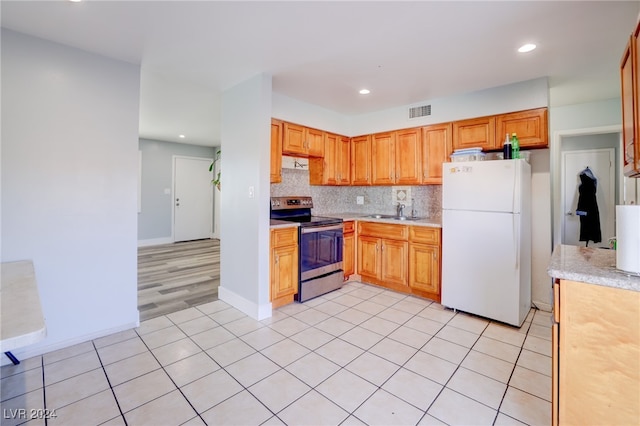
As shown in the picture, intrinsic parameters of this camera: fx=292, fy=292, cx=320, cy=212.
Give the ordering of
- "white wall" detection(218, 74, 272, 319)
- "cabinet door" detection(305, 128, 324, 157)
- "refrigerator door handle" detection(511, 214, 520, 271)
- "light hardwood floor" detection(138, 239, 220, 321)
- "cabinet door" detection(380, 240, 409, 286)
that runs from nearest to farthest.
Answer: "refrigerator door handle" detection(511, 214, 520, 271), "white wall" detection(218, 74, 272, 319), "light hardwood floor" detection(138, 239, 220, 321), "cabinet door" detection(380, 240, 409, 286), "cabinet door" detection(305, 128, 324, 157)

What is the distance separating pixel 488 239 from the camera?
2.82 metres

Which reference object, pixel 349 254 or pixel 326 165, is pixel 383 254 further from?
pixel 326 165

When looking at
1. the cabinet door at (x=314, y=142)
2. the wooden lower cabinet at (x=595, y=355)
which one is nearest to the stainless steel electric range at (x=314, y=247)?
the cabinet door at (x=314, y=142)

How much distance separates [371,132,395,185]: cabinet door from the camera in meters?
3.96

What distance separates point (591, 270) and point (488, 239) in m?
1.58

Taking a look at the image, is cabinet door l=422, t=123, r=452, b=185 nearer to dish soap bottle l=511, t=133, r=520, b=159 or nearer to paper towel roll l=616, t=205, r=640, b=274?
dish soap bottle l=511, t=133, r=520, b=159

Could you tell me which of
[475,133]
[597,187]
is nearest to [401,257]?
[475,133]

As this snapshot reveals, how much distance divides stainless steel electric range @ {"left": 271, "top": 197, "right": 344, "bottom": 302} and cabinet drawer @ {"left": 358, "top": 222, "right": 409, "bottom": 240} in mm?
395

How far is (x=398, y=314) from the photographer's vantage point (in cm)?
300

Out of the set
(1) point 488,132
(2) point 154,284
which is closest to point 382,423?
(1) point 488,132

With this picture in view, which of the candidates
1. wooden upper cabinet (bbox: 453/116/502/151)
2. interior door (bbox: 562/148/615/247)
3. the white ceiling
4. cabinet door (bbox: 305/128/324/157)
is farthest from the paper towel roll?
interior door (bbox: 562/148/615/247)

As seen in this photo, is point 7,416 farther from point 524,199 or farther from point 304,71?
point 524,199

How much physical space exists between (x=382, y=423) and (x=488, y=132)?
9.85ft

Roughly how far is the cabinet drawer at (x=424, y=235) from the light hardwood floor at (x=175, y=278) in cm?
244
